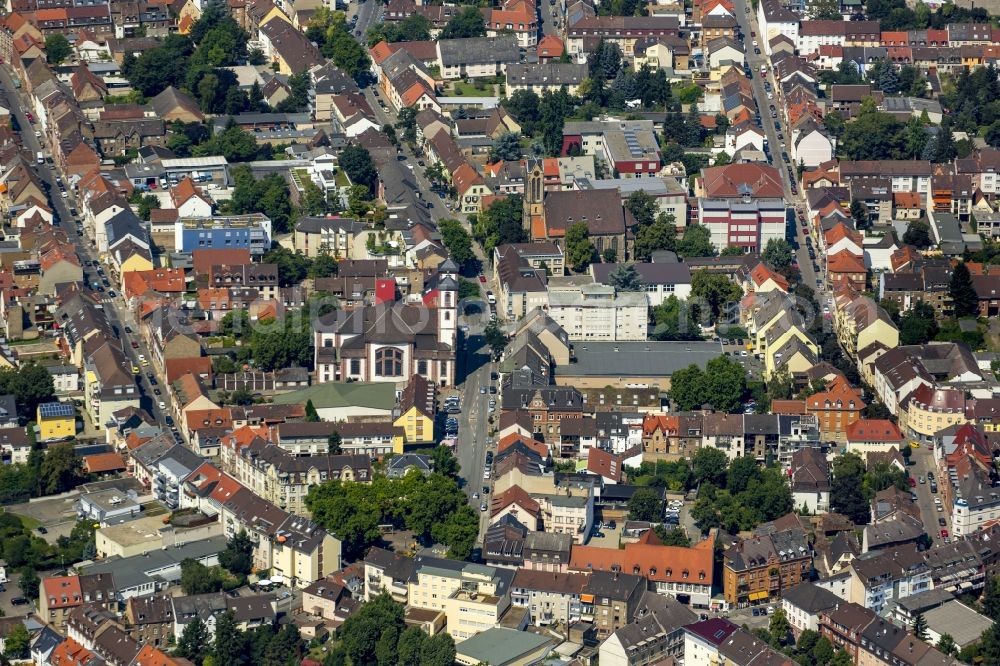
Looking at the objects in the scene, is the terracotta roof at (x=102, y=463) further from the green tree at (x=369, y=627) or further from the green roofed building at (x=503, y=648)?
the green roofed building at (x=503, y=648)

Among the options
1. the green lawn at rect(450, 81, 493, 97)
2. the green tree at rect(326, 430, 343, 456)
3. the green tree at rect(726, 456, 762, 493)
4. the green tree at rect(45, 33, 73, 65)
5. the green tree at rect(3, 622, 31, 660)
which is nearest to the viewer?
the green tree at rect(3, 622, 31, 660)

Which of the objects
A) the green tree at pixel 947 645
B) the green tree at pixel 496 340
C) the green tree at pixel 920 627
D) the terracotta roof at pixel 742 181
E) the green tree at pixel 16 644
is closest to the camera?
the green tree at pixel 947 645

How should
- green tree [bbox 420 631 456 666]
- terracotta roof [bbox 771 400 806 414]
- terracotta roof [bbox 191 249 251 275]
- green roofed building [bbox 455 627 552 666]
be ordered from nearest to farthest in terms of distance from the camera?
1. green tree [bbox 420 631 456 666]
2. green roofed building [bbox 455 627 552 666]
3. terracotta roof [bbox 771 400 806 414]
4. terracotta roof [bbox 191 249 251 275]

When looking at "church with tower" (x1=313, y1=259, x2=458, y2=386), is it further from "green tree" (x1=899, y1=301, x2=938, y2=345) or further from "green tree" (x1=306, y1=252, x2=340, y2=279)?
"green tree" (x1=899, y1=301, x2=938, y2=345)

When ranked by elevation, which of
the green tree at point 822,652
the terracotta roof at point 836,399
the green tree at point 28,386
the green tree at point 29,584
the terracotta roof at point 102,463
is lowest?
the green tree at point 822,652

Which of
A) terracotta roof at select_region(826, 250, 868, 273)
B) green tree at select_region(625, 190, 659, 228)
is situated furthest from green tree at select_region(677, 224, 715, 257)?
terracotta roof at select_region(826, 250, 868, 273)

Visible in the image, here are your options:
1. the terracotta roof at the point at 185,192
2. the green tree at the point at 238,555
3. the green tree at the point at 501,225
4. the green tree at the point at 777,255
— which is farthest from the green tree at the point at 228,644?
the green tree at the point at 777,255
